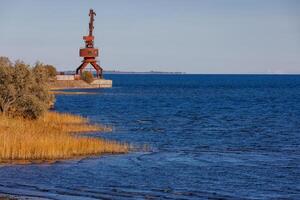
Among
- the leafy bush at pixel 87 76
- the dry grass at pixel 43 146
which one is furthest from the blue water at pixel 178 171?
the leafy bush at pixel 87 76

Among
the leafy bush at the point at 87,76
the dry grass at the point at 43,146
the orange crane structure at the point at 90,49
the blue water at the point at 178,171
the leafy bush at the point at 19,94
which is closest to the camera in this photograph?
the blue water at the point at 178,171

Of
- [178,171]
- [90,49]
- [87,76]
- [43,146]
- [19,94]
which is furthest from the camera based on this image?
[87,76]

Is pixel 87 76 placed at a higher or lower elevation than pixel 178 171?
higher

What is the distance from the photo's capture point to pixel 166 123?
58.8m

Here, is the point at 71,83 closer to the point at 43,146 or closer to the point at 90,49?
the point at 90,49

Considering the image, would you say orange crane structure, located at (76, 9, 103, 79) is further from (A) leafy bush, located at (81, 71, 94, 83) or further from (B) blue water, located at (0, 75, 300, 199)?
(B) blue water, located at (0, 75, 300, 199)

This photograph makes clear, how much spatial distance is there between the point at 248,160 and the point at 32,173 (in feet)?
38.4

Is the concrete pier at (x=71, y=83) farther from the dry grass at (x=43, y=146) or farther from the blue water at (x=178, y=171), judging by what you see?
the dry grass at (x=43, y=146)

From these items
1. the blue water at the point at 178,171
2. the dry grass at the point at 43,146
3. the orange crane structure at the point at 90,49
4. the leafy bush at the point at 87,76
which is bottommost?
the blue water at the point at 178,171

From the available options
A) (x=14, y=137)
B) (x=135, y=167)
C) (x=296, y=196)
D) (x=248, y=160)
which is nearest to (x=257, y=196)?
(x=296, y=196)

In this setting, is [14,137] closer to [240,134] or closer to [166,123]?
[240,134]

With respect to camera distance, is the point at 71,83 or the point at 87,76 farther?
the point at 87,76

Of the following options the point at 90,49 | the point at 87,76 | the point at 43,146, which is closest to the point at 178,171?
the point at 43,146

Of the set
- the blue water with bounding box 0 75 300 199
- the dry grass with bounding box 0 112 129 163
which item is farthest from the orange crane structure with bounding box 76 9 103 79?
the dry grass with bounding box 0 112 129 163
